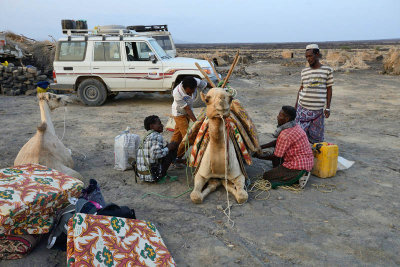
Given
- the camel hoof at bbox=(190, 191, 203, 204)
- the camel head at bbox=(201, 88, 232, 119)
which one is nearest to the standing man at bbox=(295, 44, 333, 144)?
the camel head at bbox=(201, 88, 232, 119)

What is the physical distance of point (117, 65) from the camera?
10.4 meters

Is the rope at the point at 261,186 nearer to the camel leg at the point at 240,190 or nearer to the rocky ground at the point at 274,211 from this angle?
the rocky ground at the point at 274,211

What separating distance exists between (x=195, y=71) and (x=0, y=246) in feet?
25.5

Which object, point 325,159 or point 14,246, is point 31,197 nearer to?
point 14,246

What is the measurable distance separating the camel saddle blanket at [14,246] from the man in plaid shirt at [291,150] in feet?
10.8

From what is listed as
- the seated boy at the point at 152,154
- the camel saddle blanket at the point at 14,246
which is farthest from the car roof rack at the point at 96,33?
the camel saddle blanket at the point at 14,246

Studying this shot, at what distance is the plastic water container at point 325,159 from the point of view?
5086 mm

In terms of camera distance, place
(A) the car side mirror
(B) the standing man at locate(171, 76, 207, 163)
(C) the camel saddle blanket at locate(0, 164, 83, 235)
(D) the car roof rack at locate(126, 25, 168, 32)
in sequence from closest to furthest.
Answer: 1. (C) the camel saddle blanket at locate(0, 164, 83, 235)
2. (B) the standing man at locate(171, 76, 207, 163)
3. (A) the car side mirror
4. (D) the car roof rack at locate(126, 25, 168, 32)

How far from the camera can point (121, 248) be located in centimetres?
309

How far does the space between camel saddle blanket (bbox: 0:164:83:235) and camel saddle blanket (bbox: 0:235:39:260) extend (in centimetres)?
7

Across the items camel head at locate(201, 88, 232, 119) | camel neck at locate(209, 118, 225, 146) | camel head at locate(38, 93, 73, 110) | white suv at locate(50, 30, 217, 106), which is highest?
white suv at locate(50, 30, 217, 106)

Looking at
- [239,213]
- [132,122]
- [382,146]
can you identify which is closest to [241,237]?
[239,213]

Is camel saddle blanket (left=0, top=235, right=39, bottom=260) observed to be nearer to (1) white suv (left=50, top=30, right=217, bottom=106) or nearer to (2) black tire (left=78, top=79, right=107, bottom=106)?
(1) white suv (left=50, top=30, right=217, bottom=106)

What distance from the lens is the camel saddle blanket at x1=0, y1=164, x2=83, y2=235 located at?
306cm
